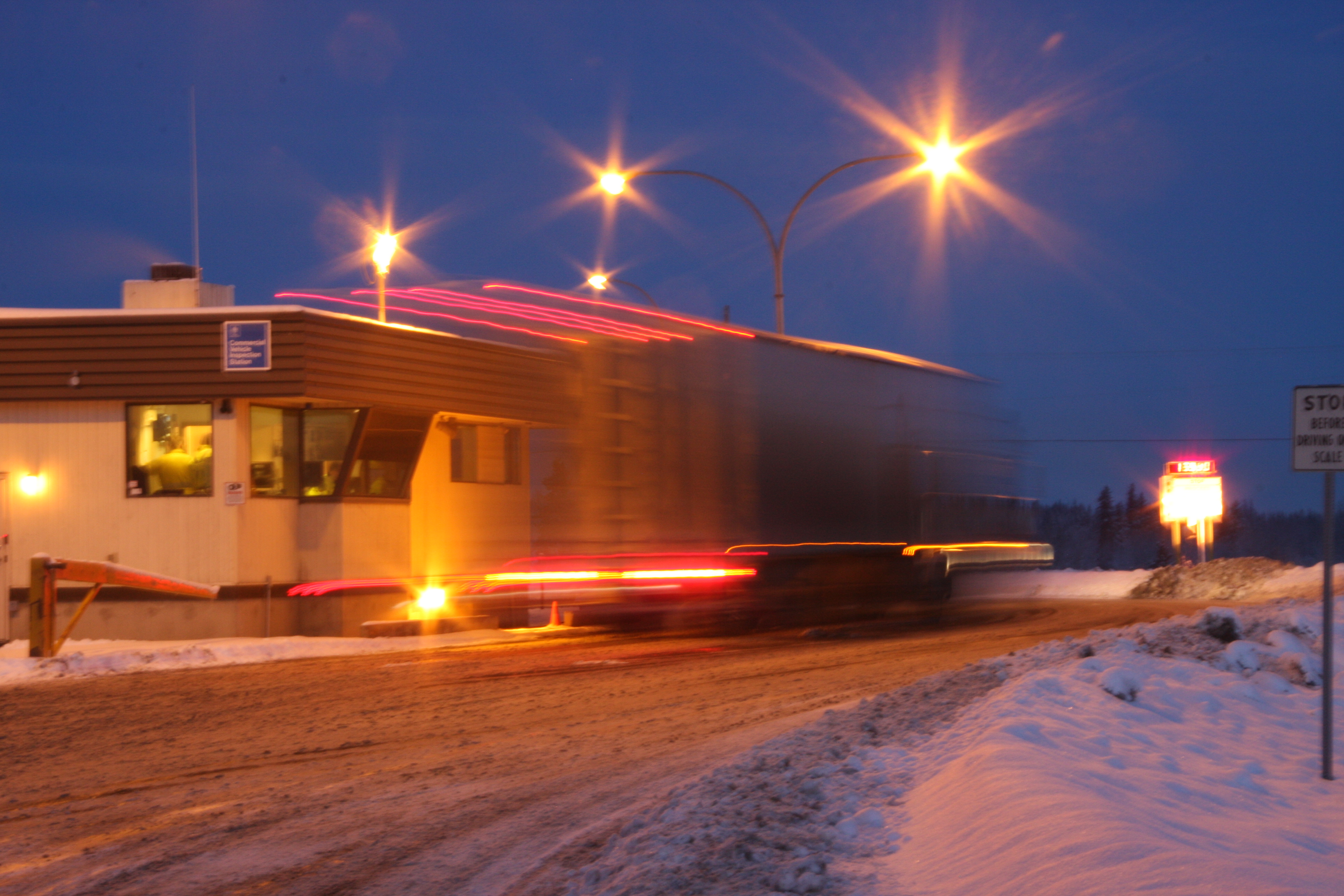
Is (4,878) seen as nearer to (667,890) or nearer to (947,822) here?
(667,890)

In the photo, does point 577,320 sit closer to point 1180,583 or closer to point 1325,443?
point 1325,443

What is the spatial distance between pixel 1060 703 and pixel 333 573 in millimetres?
15588

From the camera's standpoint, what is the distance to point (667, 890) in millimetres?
5348

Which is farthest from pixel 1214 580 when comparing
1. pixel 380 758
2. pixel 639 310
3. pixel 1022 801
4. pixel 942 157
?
pixel 1022 801

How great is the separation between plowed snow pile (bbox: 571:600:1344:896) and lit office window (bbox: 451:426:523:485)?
50.6ft

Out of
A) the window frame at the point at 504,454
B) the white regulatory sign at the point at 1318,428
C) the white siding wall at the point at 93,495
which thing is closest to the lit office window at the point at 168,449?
the white siding wall at the point at 93,495

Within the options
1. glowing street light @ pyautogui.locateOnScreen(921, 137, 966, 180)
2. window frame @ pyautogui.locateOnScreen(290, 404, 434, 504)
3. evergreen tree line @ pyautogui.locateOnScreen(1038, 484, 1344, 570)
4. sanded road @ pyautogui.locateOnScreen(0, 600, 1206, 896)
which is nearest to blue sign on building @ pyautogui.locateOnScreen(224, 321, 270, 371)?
window frame @ pyautogui.locateOnScreen(290, 404, 434, 504)

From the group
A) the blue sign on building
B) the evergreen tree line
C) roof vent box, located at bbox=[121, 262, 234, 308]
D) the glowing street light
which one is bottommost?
the evergreen tree line

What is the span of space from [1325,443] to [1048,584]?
1677 inches

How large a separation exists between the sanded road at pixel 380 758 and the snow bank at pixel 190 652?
77 centimetres

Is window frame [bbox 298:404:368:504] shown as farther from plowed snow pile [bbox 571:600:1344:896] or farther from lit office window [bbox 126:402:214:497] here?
plowed snow pile [bbox 571:600:1344:896]

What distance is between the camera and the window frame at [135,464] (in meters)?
20.6

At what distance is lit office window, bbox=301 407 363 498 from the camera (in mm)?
21844

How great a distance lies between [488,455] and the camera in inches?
990
